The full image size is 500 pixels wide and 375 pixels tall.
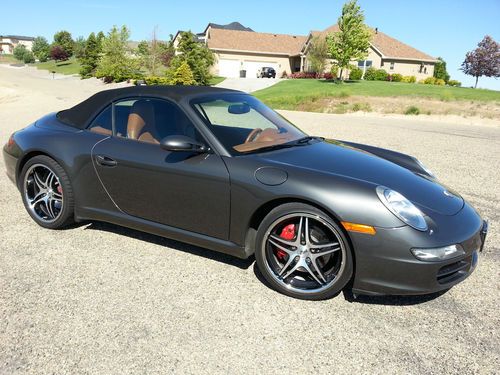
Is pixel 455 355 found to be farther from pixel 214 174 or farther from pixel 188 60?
pixel 188 60

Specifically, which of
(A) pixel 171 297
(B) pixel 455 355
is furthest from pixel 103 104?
(B) pixel 455 355

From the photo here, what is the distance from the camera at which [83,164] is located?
3.87 metres

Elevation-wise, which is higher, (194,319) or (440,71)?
(440,71)

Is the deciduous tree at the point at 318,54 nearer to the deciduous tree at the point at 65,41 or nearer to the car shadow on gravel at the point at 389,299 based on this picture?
the car shadow on gravel at the point at 389,299

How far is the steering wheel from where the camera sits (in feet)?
12.1

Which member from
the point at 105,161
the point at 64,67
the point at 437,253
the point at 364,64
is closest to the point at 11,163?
the point at 105,161

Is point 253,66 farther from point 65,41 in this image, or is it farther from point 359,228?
point 359,228

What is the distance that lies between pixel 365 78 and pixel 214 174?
4383cm

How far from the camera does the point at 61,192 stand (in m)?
4.13

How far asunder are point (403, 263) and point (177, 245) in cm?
209

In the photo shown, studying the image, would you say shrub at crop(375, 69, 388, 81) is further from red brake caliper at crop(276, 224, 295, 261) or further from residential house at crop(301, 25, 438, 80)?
red brake caliper at crop(276, 224, 295, 261)

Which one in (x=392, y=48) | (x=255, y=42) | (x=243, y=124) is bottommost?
(x=243, y=124)

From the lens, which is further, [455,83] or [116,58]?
[455,83]

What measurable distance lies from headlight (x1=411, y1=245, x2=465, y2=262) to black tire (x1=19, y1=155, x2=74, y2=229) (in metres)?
3.03
